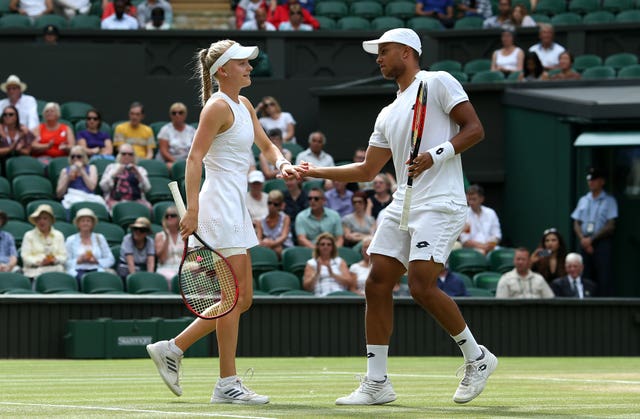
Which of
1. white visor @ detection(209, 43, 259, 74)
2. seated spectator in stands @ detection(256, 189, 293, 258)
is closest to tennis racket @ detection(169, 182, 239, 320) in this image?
white visor @ detection(209, 43, 259, 74)

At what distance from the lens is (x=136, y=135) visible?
17531 millimetres

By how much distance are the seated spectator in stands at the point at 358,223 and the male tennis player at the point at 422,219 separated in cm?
871

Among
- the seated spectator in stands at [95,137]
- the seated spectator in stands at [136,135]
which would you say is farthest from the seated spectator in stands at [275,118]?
the seated spectator in stands at [95,137]

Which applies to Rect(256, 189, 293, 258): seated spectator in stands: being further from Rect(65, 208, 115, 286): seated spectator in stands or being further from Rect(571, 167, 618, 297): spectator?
Rect(571, 167, 618, 297): spectator

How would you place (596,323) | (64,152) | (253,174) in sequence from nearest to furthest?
(596,323)
(253,174)
(64,152)

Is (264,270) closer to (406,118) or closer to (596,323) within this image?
(596,323)

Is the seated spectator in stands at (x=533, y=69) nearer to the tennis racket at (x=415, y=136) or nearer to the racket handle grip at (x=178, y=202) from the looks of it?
the tennis racket at (x=415, y=136)

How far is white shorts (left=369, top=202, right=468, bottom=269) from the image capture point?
706 cm

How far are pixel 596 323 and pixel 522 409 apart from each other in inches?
317

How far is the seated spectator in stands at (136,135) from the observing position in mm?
17406

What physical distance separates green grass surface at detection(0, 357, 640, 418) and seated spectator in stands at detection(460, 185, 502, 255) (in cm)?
383

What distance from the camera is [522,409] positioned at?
6.71 metres

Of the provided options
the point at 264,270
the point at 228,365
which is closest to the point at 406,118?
the point at 228,365

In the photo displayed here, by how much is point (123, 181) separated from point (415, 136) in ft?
30.9
